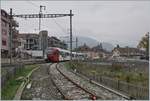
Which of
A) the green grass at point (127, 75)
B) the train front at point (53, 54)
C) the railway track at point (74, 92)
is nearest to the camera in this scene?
the railway track at point (74, 92)

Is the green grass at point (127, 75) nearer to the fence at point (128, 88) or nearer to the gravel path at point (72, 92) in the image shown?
the fence at point (128, 88)

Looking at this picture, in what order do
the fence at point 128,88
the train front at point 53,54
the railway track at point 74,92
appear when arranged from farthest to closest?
the train front at point 53,54 → the railway track at point 74,92 → the fence at point 128,88

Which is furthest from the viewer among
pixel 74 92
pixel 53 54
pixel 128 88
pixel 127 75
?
pixel 53 54

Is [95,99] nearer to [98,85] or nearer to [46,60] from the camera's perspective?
[98,85]

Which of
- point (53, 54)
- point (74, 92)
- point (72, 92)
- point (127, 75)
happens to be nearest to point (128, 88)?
point (74, 92)

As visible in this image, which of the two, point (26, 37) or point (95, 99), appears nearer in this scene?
point (95, 99)

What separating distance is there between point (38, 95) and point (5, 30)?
6892 cm

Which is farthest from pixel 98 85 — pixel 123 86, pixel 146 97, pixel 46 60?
pixel 46 60

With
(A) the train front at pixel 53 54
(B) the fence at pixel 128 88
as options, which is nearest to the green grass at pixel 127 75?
(B) the fence at pixel 128 88

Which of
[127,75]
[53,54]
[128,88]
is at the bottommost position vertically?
[127,75]

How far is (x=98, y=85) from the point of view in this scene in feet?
62.2

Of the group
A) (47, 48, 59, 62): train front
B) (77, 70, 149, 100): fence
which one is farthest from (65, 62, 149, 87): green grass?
(47, 48, 59, 62): train front

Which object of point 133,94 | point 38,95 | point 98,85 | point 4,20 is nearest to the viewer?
point 133,94

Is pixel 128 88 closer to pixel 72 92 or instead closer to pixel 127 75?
pixel 72 92
